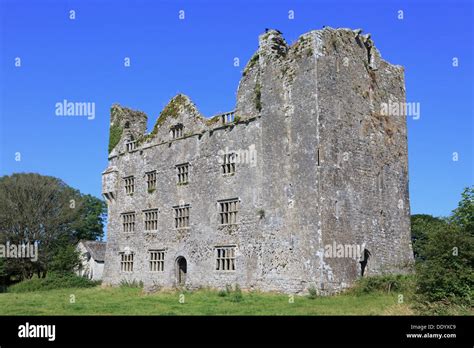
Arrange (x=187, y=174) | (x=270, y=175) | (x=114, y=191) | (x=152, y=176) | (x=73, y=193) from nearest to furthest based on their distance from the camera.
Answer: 1. (x=270, y=175)
2. (x=187, y=174)
3. (x=152, y=176)
4. (x=114, y=191)
5. (x=73, y=193)

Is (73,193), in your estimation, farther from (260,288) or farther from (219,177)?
(260,288)

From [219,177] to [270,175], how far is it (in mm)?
3708

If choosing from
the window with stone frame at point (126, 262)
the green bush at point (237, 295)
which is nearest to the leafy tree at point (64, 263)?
the window with stone frame at point (126, 262)

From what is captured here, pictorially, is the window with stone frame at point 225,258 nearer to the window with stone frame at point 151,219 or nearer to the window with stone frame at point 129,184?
the window with stone frame at point 151,219

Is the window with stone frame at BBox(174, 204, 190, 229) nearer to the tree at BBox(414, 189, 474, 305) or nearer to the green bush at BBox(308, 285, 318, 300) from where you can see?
the green bush at BBox(308, 285, 318, 300)

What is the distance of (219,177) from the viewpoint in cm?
2920

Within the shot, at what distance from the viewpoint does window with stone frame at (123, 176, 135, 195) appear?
117 ft

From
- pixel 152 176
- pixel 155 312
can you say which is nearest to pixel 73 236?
pixel 152 176

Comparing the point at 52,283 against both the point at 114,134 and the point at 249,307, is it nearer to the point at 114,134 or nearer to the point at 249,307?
the point at 114,134

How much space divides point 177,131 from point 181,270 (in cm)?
827

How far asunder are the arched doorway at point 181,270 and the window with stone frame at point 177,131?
7.26m

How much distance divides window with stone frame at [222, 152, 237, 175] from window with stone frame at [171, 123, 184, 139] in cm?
468

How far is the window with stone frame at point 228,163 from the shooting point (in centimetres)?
2861

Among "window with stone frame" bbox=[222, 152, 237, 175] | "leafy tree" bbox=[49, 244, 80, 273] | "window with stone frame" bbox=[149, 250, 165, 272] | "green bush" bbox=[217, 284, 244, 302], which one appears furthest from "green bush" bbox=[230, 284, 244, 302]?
"leafy tree" bbox=[49, 244, 80, 273]
